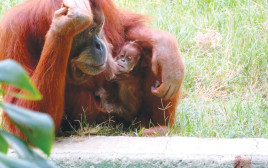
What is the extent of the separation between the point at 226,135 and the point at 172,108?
0.43 meters

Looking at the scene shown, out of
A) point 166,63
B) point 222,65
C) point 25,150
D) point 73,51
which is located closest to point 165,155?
point 166,63

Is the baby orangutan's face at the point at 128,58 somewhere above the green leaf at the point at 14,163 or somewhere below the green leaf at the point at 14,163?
below

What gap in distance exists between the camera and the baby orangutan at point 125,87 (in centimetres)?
295

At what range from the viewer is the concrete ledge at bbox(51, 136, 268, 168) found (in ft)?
6.98

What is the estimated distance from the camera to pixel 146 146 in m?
2.32

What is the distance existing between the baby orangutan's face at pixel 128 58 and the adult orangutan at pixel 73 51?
59 millimetres

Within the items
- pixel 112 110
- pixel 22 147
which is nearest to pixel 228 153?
pixel 112 110

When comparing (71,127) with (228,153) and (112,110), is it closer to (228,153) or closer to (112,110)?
(112,110)

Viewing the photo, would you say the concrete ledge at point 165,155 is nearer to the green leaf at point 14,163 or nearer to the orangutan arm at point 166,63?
the orangutan arm at point 166,63

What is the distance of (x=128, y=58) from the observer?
295cm

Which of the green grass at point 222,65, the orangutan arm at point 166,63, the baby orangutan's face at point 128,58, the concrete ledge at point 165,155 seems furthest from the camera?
the green grass at point 222,65

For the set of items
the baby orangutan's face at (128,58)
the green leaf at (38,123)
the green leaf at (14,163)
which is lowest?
the baby orangutan's face at (128,58)

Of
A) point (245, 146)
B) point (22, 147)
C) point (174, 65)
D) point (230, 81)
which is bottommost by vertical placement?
point (230, 81)

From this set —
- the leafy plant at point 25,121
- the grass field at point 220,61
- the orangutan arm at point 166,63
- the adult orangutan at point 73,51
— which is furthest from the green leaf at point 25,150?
the grass field at point 220,61
